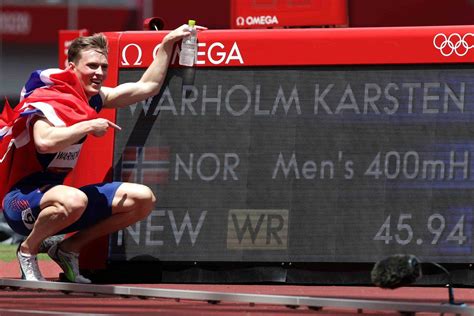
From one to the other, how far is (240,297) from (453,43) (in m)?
1.82

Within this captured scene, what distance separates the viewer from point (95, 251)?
7.61 m

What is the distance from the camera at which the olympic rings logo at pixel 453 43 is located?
7.31 m

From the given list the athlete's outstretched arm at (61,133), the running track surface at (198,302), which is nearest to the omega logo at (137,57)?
the athlete's outstretched arm at (61,133)

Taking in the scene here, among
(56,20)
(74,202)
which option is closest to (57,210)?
(74,202)

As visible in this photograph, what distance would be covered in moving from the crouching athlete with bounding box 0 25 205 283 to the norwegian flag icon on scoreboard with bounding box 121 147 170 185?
0.66 ft

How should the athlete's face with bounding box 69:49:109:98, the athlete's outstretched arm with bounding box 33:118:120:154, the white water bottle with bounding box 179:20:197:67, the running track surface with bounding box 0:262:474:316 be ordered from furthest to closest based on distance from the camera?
the white water bottle with bounding box 179:20:197:67, the athlete's face with bounding box 69:49:109:98, the athlete's outstretched arm with bounding box 33:118:120:154, the running track surface with bounding box 0:262:474:316

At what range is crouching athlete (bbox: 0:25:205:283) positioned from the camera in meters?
7.17

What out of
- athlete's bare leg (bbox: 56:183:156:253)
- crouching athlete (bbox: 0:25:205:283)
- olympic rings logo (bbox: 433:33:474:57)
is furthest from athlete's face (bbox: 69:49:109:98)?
olympic rings logo (bbox: 433:33:474:57)

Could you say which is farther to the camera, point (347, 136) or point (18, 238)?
point (18, 238)

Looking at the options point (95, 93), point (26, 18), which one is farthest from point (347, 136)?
point (26, 18)

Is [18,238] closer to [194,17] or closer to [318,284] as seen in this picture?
[318,284]

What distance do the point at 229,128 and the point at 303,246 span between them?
2.30 feet

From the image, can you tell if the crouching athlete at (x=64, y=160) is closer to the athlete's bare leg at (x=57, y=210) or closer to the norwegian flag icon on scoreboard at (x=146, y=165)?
the athlete's bare leg at (x=57, y=210)

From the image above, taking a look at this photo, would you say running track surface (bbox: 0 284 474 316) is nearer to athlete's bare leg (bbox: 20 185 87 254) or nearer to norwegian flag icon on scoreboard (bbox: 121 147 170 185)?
athlete's bare leg (bbox: 20 185 87 254)
